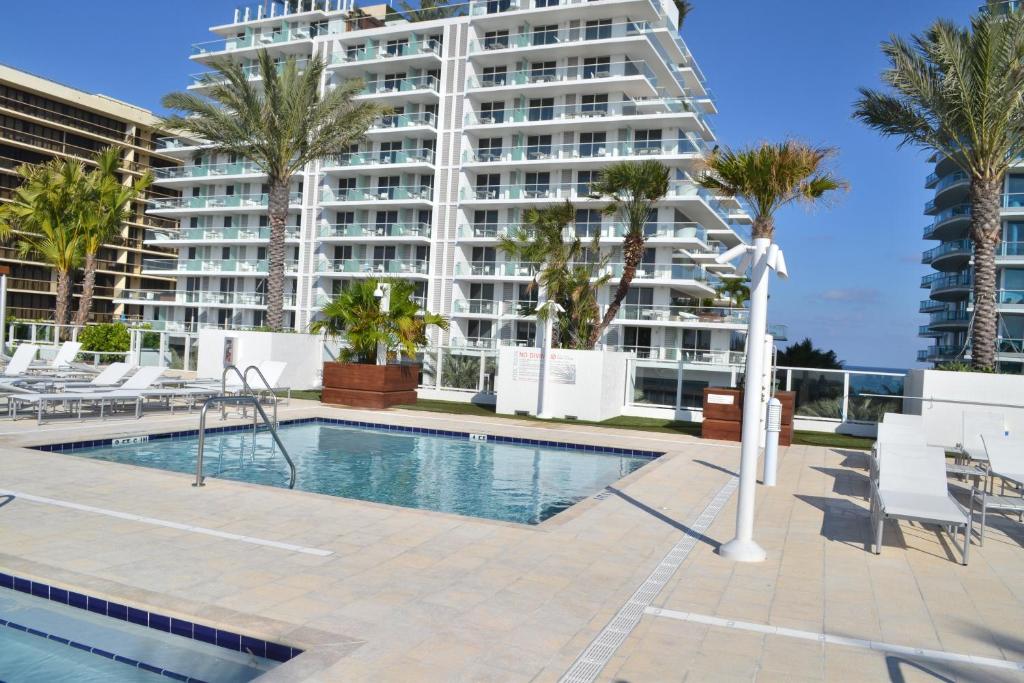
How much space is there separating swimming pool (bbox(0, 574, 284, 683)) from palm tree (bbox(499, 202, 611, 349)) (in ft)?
52.8

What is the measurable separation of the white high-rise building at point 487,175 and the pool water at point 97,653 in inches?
1301

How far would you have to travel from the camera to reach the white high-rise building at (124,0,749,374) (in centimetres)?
4031

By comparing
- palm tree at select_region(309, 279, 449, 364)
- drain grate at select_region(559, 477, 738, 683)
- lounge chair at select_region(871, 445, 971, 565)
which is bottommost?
drain grate at select_region(559, 477, 738, 683)

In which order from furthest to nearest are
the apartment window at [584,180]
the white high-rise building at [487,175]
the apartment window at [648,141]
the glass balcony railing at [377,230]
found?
the glass balcony railing at [377,230]
the apartment window at [584,180]
the white high-rise building at [487,175]
the apartment window at [648,141]

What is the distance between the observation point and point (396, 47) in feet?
153

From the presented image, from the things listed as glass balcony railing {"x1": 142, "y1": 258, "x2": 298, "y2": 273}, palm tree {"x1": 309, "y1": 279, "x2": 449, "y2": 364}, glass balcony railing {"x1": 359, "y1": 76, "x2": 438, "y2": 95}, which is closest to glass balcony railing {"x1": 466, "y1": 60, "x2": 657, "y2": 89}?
glass balcony railing {"x1": 359, "y1": 76, "x2": 438, "y2": 95}

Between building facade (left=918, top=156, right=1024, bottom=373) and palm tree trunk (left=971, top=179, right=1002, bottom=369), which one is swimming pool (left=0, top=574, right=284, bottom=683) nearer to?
palm tree trunk (left=971, top=179, right=1002, bottom=369)

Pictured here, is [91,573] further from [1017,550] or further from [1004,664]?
[1017,550]

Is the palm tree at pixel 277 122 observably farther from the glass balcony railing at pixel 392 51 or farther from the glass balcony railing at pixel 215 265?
the glass balcony railing at pixel 215 265

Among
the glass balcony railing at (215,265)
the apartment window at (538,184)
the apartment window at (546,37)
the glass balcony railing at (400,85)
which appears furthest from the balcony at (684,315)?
the glass balcony railing at (215,265)

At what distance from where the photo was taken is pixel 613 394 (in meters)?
19.8

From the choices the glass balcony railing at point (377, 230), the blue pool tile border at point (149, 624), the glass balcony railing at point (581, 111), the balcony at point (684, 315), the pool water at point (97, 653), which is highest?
the glass balcony railing at point (581, 111)

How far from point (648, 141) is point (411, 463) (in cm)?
3182

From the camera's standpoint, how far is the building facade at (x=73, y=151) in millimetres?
58125
